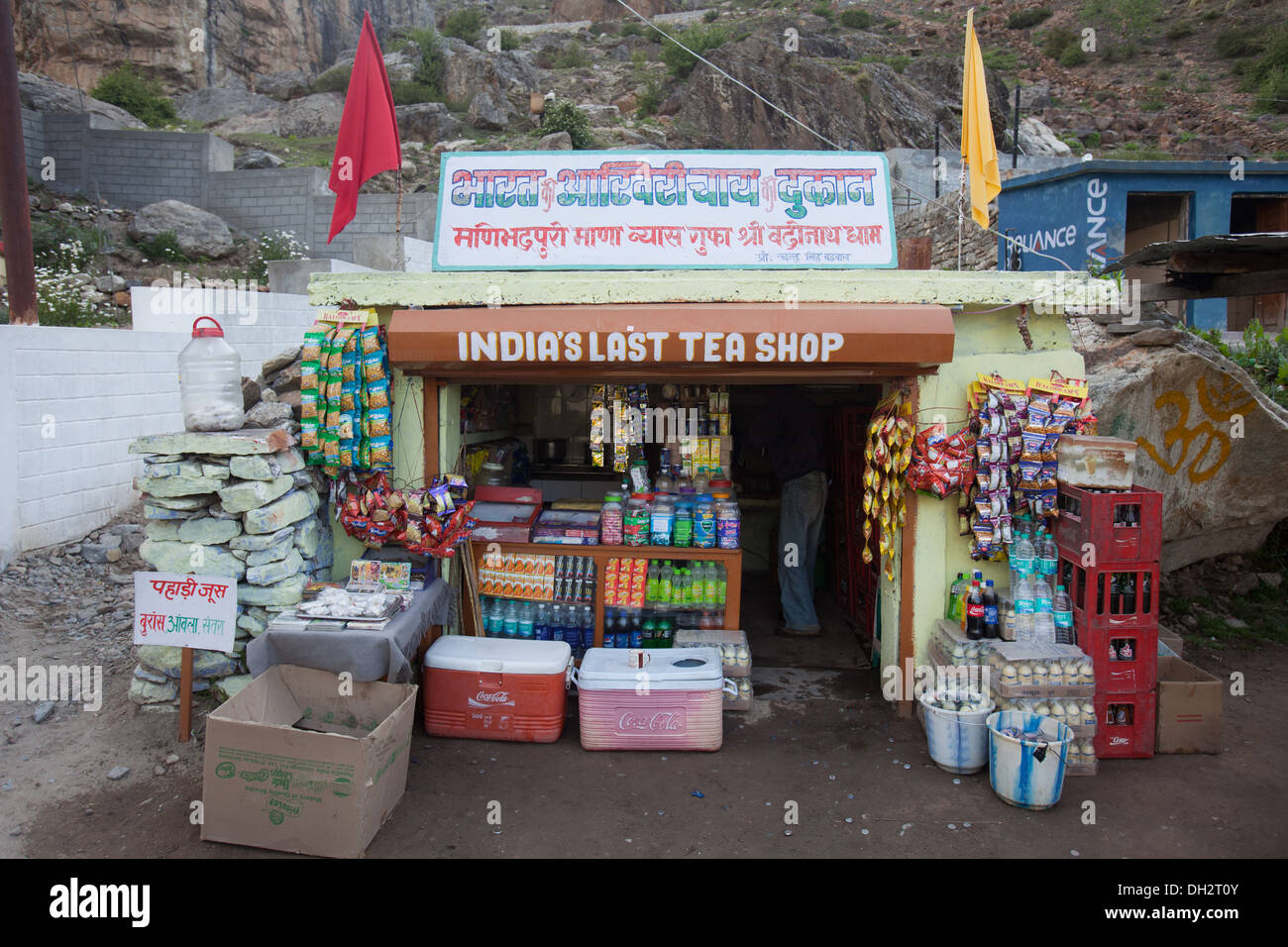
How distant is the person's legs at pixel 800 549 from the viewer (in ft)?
25.4

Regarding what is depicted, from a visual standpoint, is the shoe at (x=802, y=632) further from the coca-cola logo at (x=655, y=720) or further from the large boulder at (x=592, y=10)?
the large boulder at (x=592, y=10)

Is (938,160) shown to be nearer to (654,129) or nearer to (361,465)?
(654,129)

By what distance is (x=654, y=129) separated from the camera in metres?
27.4

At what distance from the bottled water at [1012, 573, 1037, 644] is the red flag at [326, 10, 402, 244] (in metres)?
5.45

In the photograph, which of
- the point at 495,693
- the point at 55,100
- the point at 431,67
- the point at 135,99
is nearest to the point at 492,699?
the point at 495,693

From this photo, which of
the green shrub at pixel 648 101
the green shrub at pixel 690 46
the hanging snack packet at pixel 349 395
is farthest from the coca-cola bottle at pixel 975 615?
the green shrub at pixel 690 46

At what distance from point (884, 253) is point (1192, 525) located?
4.38 metres

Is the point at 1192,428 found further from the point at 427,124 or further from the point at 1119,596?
the point at 427,124

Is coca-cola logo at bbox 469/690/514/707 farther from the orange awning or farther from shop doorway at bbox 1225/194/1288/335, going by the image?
shop doorway at bbox 1225/194/1288/335

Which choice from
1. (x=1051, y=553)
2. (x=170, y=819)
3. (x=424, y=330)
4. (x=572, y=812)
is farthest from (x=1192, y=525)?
(x=170, y=819)

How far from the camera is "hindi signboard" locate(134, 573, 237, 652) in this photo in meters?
4.97

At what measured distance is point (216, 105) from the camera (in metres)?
28.6

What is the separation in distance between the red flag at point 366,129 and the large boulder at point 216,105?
88.1 ft

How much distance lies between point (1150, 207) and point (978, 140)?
32.9ft
